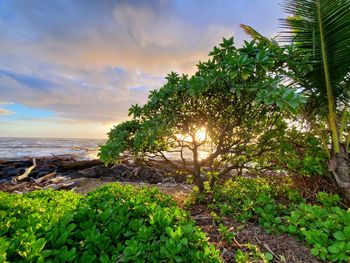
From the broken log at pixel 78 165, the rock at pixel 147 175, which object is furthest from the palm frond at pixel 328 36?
the broken log at pixel 78 165

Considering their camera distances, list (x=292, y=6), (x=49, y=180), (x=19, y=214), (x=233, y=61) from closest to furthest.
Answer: (x=19, y=214) < (x=233, y=61) < (x=292, y=6) < (x=49, y=180)

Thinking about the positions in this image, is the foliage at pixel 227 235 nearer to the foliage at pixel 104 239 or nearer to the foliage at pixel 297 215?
A: the foliage at pixel 297 215

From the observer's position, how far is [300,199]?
4.06m

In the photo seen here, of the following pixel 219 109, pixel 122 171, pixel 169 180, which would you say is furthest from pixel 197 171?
pixel 122 171

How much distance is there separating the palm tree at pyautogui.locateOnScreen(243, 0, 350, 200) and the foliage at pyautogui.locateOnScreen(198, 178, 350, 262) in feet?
2.76

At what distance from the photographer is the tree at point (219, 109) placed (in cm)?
301

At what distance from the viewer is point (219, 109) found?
157 inches

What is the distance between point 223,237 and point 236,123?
2002 millimetres

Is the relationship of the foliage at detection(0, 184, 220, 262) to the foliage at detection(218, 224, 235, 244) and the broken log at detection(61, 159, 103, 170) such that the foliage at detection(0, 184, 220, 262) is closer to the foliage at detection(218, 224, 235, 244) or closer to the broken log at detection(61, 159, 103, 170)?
the foliage at detection(218, 224, 235, 244)

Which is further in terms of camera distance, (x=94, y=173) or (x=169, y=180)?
(x=94, y=173)

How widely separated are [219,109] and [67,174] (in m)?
10.8

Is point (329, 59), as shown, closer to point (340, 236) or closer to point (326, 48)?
point (326, 48)

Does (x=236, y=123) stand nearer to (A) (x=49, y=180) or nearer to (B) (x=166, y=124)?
(B) (x=166, y=124)

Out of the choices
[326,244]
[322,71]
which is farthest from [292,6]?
[326,244]
